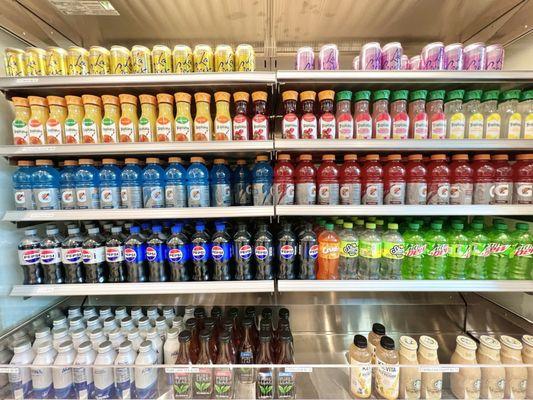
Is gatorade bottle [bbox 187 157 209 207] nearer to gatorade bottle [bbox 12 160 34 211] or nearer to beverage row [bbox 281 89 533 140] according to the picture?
beverage row [bbox 281 89 533 140]

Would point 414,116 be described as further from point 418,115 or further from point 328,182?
point 328,182

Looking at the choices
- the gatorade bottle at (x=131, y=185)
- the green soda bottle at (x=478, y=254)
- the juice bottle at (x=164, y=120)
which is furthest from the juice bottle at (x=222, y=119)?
the green soda bottle at (x=478, y=254)

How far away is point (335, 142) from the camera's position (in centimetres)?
117

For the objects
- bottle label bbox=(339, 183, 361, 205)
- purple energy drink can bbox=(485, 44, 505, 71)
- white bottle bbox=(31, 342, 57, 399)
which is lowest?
white bottle bbox=(31, 342, 57, 399)

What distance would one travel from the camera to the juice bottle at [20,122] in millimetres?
1171

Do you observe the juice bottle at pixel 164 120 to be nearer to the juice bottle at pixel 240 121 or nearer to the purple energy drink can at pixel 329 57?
the juice bottle at pixel 240 121

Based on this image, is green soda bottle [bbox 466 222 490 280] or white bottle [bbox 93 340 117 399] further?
green soda bottle [bbox 466 222 490 280]

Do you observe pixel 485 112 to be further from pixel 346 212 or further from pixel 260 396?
pixel 260 396

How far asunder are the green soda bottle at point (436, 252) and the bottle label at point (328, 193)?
0.57 metres

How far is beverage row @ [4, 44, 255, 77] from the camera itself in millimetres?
1191

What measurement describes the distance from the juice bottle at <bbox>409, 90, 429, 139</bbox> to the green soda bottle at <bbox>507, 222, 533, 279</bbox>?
2.37 ft

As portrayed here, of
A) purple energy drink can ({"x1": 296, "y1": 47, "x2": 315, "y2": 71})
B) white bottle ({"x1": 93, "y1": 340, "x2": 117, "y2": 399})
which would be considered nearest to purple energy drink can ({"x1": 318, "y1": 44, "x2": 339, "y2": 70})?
purple energy drink can ({"x1": 296, "y1": 47, "x2": 315, "y2": 71})

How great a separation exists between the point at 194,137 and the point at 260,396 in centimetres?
132

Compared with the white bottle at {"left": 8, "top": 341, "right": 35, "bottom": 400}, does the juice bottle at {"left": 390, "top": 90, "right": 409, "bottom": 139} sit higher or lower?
higher
